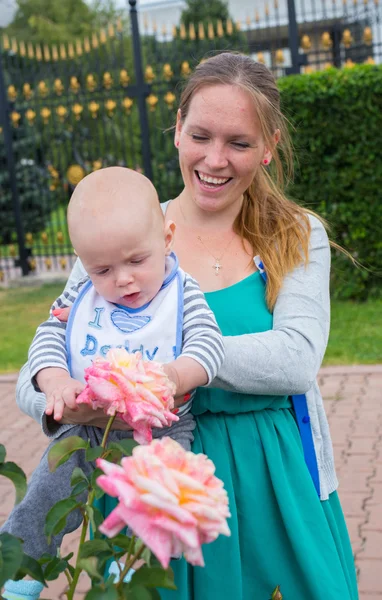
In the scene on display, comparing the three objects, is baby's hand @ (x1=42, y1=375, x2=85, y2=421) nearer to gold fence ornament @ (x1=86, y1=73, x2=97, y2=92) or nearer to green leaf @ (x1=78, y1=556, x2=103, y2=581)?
green leaf @ (x1=78, y1=556, x2=103, y2=581)

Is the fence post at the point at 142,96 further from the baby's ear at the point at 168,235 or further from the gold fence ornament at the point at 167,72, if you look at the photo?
the baby's ear at the point at 168,235

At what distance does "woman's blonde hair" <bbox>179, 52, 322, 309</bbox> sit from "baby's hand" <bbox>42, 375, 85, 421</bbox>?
704mm

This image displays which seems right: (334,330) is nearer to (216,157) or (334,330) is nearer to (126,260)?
(216,157)

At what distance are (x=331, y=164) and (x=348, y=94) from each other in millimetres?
651

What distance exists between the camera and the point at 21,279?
452 inches

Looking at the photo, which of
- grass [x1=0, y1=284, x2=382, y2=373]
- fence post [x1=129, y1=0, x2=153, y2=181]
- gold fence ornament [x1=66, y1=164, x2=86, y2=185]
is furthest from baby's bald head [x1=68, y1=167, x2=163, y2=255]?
gold fence ornament [x1=66, y1=164, x2=86, y2=185]

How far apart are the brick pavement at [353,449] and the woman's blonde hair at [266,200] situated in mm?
1863

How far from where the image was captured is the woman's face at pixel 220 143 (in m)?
1.99

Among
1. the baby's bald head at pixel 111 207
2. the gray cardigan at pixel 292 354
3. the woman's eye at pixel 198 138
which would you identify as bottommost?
the gray cardigan at pixel 292 354

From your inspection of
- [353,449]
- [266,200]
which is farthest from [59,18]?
[266,200]

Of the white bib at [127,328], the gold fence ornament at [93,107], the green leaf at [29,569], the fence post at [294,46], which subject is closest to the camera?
the green leaf at [29,569]

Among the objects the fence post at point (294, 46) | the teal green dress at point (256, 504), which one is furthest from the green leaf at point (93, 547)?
the fence post at point (294, 46)

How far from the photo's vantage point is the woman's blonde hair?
204cm

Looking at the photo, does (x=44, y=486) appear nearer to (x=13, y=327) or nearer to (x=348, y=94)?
(x=348, y=94)
